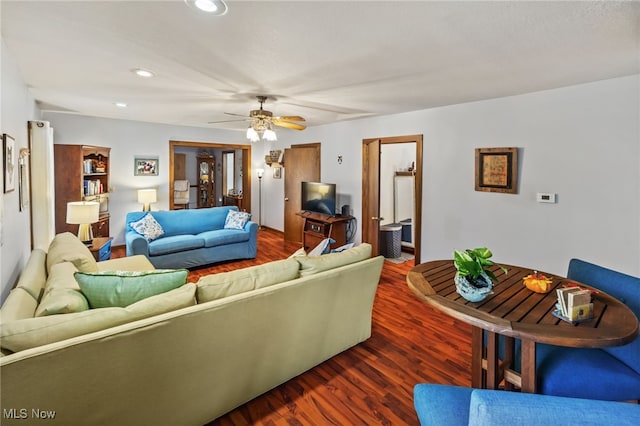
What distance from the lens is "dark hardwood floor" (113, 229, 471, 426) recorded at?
1955 mm

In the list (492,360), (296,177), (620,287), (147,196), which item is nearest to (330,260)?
(492,360)

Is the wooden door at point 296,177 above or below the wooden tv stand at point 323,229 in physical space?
above

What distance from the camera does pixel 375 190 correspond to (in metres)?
5.09

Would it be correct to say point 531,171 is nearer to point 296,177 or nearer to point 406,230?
point 406,230

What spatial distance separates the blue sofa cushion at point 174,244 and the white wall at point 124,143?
1882 mm

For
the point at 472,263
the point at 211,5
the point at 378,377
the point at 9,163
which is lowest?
the point at 378,377

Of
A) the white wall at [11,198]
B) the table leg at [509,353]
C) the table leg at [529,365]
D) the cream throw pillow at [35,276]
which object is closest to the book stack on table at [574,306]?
the table leg at [529,365]

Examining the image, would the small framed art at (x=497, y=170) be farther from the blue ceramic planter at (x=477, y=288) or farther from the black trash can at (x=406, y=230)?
the blue ceramic planter at (x=477, y=288)

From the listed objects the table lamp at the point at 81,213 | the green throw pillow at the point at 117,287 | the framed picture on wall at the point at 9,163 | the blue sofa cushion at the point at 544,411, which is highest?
the framed picture on wall at the point at 9,163

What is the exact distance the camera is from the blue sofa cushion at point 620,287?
166 centimetres

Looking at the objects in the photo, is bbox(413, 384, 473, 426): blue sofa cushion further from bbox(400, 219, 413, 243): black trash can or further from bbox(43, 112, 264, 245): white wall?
bbox(43, 112, 264, 245): white wall

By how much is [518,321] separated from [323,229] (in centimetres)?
411

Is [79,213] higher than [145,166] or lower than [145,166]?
lower

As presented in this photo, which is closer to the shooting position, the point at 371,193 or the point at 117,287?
the point at 117,287
